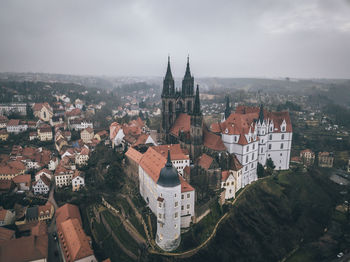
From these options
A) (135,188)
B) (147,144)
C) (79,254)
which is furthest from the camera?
(147,144)

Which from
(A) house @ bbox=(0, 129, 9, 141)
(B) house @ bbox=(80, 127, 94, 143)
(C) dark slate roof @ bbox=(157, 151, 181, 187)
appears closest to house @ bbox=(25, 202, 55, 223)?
(C) dark slate roof @ bbox=(157, 151, 181, 187)

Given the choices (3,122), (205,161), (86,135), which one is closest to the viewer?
(205,161)

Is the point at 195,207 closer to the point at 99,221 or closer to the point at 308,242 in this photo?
the point at 99,221

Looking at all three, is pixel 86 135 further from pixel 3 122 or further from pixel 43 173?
pixel 3 122

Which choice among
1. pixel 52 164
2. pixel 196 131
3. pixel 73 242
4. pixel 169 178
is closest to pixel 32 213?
pixel 73 242

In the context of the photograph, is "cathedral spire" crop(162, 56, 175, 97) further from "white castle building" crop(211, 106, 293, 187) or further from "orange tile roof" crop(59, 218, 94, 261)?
"orange tile roof" crop(59, 218, 94, 261)

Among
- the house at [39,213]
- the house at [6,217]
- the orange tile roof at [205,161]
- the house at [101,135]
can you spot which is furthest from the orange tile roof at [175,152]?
the house at [101,135]

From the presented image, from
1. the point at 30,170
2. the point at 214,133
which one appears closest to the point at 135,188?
the point at 214,133
